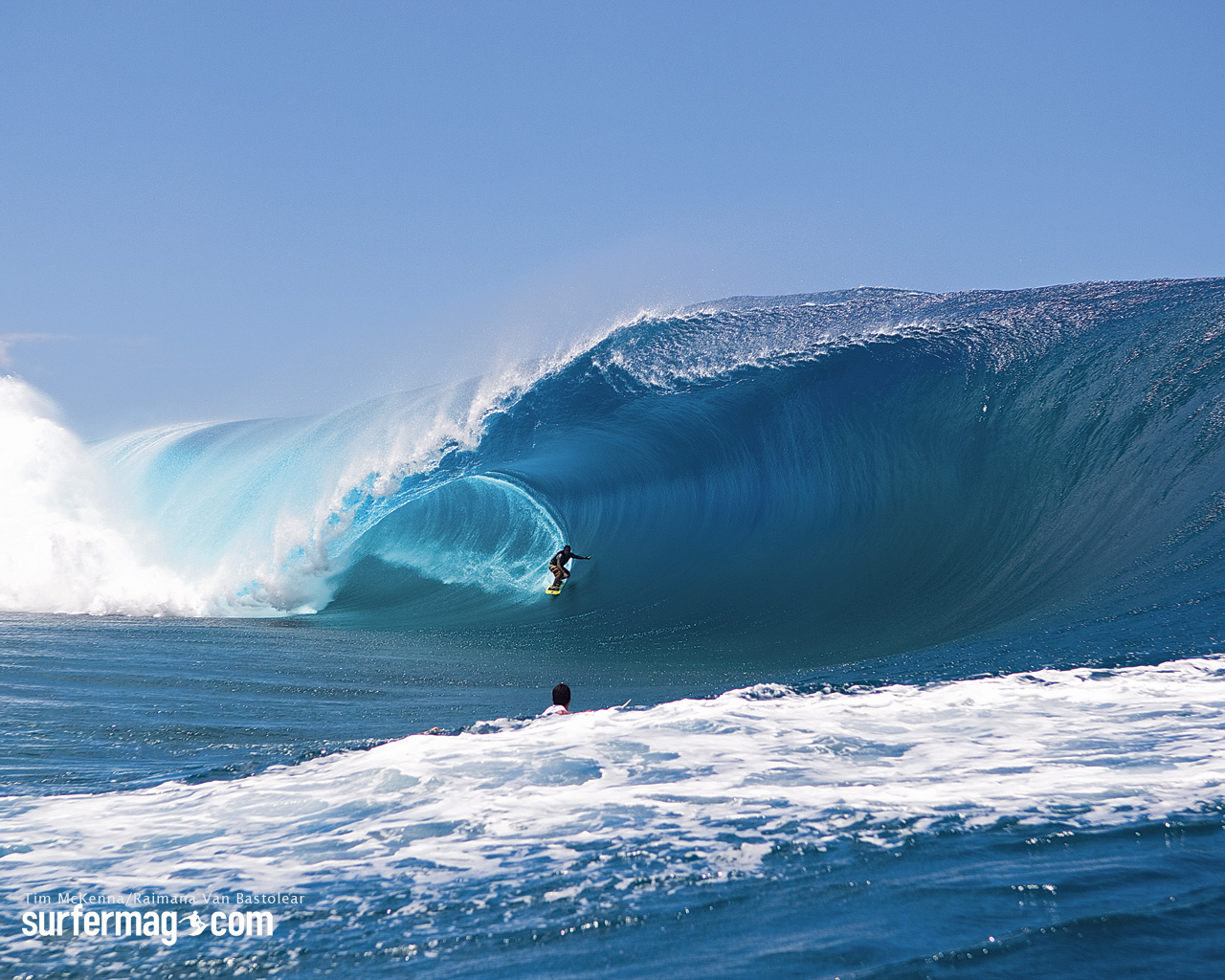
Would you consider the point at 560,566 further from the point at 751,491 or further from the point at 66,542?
the point at 66,542

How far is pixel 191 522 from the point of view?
16.6 metres

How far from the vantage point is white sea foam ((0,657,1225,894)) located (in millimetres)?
2986

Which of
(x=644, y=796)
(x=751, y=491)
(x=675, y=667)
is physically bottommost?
(x=644, y=796)

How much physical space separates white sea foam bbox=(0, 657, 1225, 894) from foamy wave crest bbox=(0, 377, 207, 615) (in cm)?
934

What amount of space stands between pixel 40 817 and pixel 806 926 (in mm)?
3031

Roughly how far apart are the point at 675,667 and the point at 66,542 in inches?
416

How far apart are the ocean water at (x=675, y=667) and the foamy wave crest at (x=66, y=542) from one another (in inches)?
2.9

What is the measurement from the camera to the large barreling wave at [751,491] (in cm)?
873

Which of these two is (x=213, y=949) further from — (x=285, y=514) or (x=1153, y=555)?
(x=285, y=514)

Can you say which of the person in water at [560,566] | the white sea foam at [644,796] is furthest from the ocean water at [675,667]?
the person in water at [560,566]

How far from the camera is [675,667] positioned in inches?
289

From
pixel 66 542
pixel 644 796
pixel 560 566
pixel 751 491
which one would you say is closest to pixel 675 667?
pixel 644 796

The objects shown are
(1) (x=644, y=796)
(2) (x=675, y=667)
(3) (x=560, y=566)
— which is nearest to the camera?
(1) (x=644, y=796)

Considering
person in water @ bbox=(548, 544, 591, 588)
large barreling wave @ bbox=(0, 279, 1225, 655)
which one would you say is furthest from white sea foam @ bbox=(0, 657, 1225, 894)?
person in water @ bbox=(548, 544, 591, 588)
